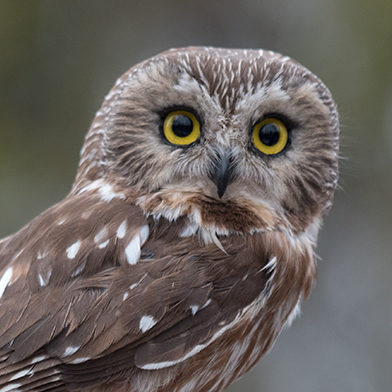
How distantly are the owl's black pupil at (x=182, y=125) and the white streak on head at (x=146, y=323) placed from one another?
82 centimetres

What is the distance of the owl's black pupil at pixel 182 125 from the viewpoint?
10.7 ft

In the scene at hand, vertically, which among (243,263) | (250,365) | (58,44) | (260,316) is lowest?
(250,365)

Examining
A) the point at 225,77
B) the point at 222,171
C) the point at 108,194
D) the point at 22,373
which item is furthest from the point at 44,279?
the point at 225,77

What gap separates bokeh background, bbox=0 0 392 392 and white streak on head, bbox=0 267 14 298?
5.01m

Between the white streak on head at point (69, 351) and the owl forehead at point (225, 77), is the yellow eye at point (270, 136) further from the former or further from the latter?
the white streak on head at point (69, 351)

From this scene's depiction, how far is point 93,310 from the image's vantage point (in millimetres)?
2885

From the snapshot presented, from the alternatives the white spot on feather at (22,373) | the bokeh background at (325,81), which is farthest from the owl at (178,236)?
the bokeh background at (325,81)

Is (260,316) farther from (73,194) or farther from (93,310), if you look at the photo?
(73,194)

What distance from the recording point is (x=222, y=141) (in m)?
3.21

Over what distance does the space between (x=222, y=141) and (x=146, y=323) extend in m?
0.82

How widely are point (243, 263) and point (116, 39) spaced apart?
7087 millimetres

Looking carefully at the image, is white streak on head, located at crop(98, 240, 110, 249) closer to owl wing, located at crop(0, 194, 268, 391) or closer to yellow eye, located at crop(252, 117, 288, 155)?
owl wing, located at crop(0, 194, 268, 391)

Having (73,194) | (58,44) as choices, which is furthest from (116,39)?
(73,194)

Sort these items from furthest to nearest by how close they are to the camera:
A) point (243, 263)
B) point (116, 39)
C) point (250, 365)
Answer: point (116, 39), point (250, 365), point (243, 263)
